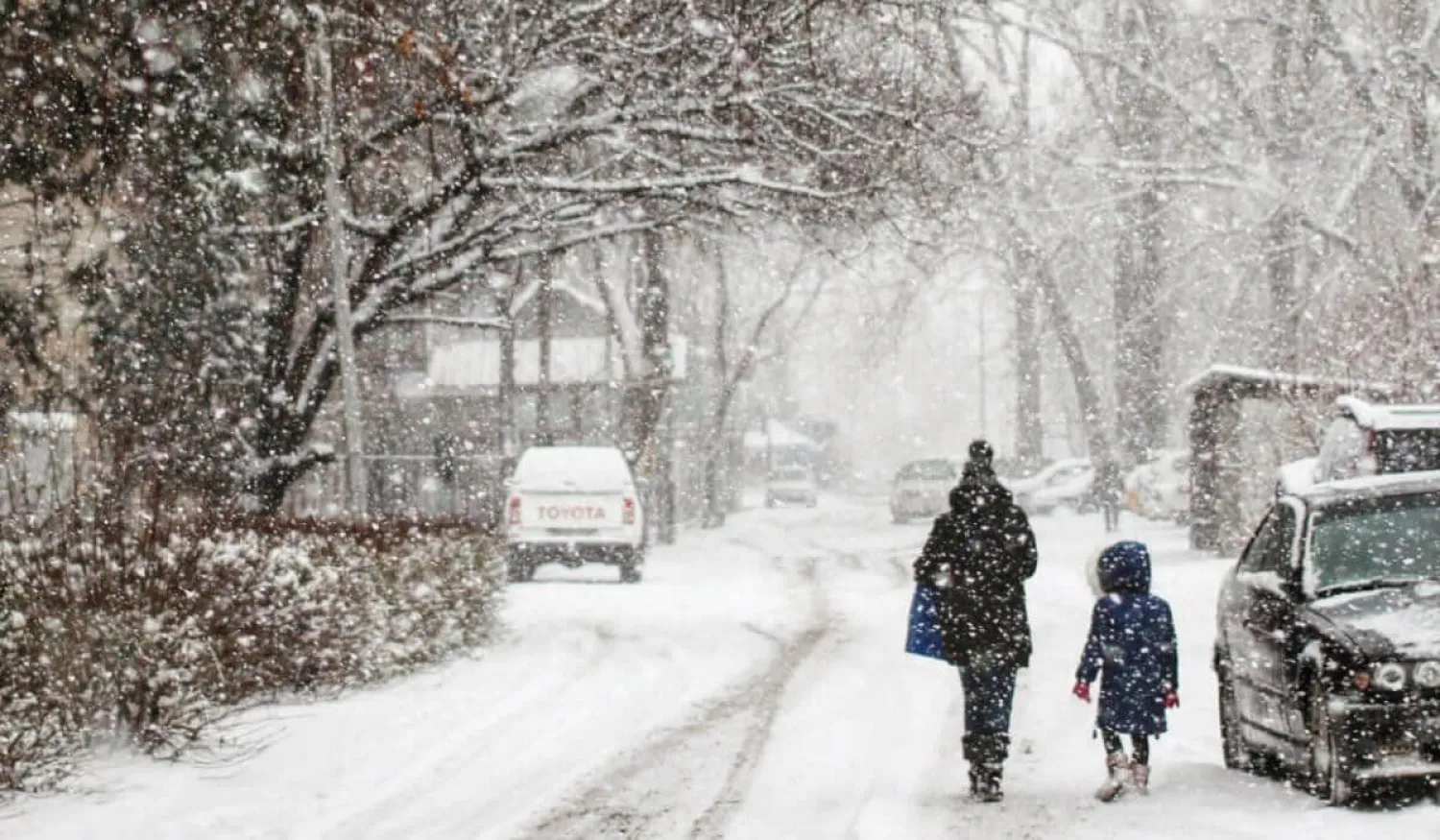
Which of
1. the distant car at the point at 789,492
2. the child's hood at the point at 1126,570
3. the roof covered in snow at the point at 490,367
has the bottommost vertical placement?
the distant car at the point at 789,492

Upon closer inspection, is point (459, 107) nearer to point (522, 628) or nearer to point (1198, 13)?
point (522, 628)

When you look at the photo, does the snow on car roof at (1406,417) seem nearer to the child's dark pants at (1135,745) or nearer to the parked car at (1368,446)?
the parked car at (1368,446)

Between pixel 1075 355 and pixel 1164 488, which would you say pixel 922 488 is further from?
pixel 1164 488

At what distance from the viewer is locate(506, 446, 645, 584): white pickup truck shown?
Answer: 88.4 feet

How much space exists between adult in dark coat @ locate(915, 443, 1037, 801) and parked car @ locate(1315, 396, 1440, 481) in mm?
7665

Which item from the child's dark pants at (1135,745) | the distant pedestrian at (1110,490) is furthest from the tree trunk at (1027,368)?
the child's dark pants at (1135,745)

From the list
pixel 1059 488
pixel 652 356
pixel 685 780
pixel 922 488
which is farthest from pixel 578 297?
pixel 685 780

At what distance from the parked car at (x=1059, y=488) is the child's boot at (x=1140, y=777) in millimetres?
42684

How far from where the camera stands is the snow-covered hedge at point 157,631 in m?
9.02

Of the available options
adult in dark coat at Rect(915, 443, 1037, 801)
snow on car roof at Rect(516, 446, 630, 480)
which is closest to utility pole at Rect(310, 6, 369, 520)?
snow on car roof at Rect(516, 446, 630, 480)

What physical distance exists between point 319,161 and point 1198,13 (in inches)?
620

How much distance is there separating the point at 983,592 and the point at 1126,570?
0.74 metres

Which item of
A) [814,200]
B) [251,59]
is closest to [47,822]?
[251,59]

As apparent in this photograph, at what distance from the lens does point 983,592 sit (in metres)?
9.55
